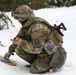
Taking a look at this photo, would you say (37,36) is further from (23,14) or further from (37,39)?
(23,14)

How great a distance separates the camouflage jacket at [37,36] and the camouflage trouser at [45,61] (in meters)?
0.12

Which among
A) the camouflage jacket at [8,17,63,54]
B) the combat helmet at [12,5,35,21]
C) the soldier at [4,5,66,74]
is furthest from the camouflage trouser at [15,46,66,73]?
the combat helmet at [12,5,35,21]

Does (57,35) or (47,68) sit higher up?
(57,35)

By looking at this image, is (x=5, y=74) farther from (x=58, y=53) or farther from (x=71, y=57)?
(x=71, y=57)

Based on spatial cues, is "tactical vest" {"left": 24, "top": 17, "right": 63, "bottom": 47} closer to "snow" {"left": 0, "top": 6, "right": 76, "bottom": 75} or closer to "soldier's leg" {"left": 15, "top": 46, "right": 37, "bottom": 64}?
"soldier's leg" {"left": 15, "top": 46, "right": 37, "bottom": 64}

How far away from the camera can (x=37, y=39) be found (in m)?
4.42

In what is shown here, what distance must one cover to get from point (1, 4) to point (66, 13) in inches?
83.7

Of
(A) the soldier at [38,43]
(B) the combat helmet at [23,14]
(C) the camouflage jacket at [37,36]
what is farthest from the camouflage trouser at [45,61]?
(B) the combat helmet at [23,14]

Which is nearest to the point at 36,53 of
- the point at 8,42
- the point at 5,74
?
the point at 5,74

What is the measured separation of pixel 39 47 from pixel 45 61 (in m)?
0.31

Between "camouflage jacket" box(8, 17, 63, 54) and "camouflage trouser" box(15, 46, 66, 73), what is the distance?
0.12 meters

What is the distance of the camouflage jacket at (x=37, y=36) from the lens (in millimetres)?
4434

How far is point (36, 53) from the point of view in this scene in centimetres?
455

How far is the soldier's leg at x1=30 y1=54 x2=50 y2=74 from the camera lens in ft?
15.2
